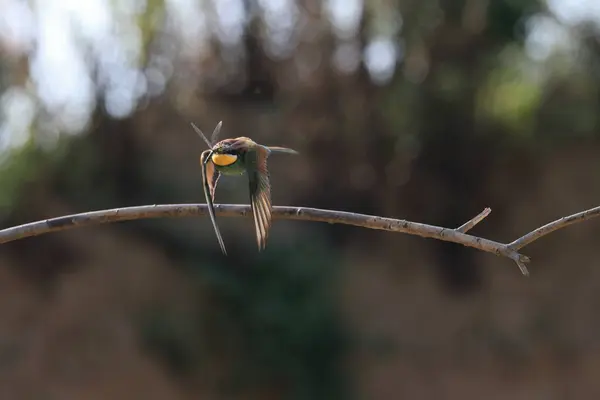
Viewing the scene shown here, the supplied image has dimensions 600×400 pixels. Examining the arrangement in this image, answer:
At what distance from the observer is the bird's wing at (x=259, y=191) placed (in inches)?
52.4

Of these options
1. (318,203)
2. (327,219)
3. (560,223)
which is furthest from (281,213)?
(318,203)

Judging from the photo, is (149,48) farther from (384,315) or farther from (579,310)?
(579,310)

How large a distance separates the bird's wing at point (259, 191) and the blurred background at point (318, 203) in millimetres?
2757

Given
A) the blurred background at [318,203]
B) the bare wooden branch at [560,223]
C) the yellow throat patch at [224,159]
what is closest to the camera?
the bare wooden branch at [560,223]

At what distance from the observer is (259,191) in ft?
4.70

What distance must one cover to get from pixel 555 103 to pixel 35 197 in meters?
2.72

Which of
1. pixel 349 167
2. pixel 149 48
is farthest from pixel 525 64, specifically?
pixel 149 48

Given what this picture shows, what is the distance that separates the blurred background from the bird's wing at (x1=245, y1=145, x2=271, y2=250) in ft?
9.05

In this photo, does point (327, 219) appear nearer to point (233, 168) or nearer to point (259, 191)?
point (259, 191)

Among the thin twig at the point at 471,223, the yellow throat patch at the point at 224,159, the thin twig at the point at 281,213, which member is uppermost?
the yellow throat patch at the point at 224,159

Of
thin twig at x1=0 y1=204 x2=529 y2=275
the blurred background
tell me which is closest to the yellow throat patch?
thin twig at x1=0 y1=204 x2=529 y2=275

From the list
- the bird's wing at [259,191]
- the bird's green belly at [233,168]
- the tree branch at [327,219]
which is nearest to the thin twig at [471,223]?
the tree branch at [327,219]

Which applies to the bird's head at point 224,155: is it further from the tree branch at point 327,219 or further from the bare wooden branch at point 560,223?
the bare wooden branch at point 560,223

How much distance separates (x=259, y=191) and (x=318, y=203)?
3275 millimetres
